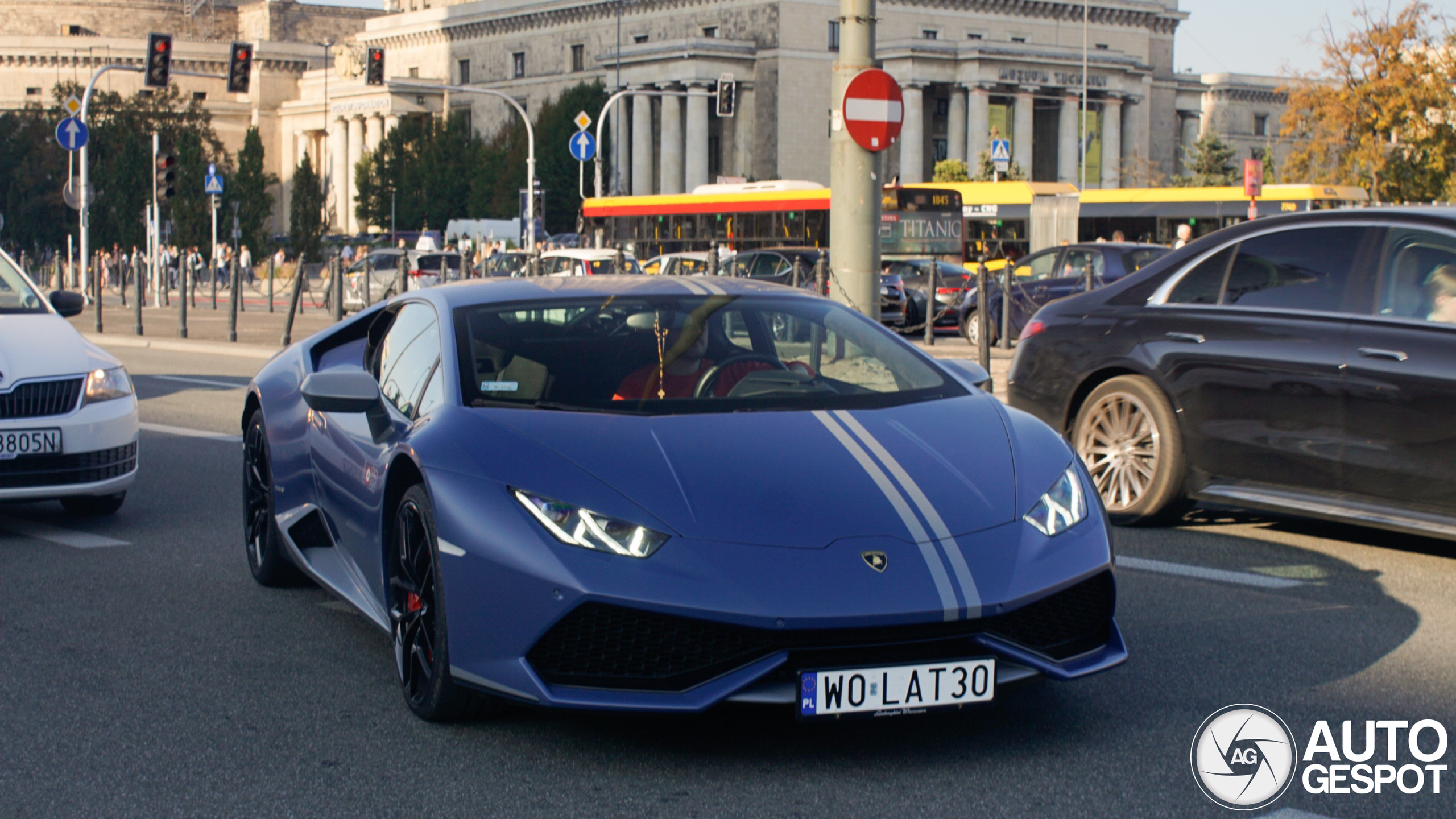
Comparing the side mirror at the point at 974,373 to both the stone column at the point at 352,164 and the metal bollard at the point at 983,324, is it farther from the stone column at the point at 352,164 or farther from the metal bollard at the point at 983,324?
the stone column at the point at 352,164

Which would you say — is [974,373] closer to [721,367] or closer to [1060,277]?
[721,367]

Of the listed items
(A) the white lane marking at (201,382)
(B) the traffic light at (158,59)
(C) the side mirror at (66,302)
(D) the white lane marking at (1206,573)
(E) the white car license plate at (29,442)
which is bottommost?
(D) the white lane marking at (1206,573)

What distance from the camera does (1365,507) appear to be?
6.65 m

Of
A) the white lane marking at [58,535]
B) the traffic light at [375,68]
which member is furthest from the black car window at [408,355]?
the traffic light at [375,68]

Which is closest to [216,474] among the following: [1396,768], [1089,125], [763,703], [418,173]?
[763,703]

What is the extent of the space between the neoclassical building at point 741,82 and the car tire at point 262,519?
71.3 m

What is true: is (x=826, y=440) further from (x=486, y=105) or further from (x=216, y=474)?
(x=486, y=105)

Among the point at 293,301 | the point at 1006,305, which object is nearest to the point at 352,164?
the point at 293,301

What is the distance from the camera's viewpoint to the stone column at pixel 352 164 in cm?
12162

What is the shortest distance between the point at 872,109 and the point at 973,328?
42.1ft

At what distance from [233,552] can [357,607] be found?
94.1 inches

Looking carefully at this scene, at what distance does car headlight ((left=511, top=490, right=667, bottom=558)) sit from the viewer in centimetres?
392

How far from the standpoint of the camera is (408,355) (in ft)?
17.5

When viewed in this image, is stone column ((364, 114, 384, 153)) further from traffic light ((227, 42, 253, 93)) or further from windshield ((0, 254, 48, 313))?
windshield ((0, 254, 48, 313))
